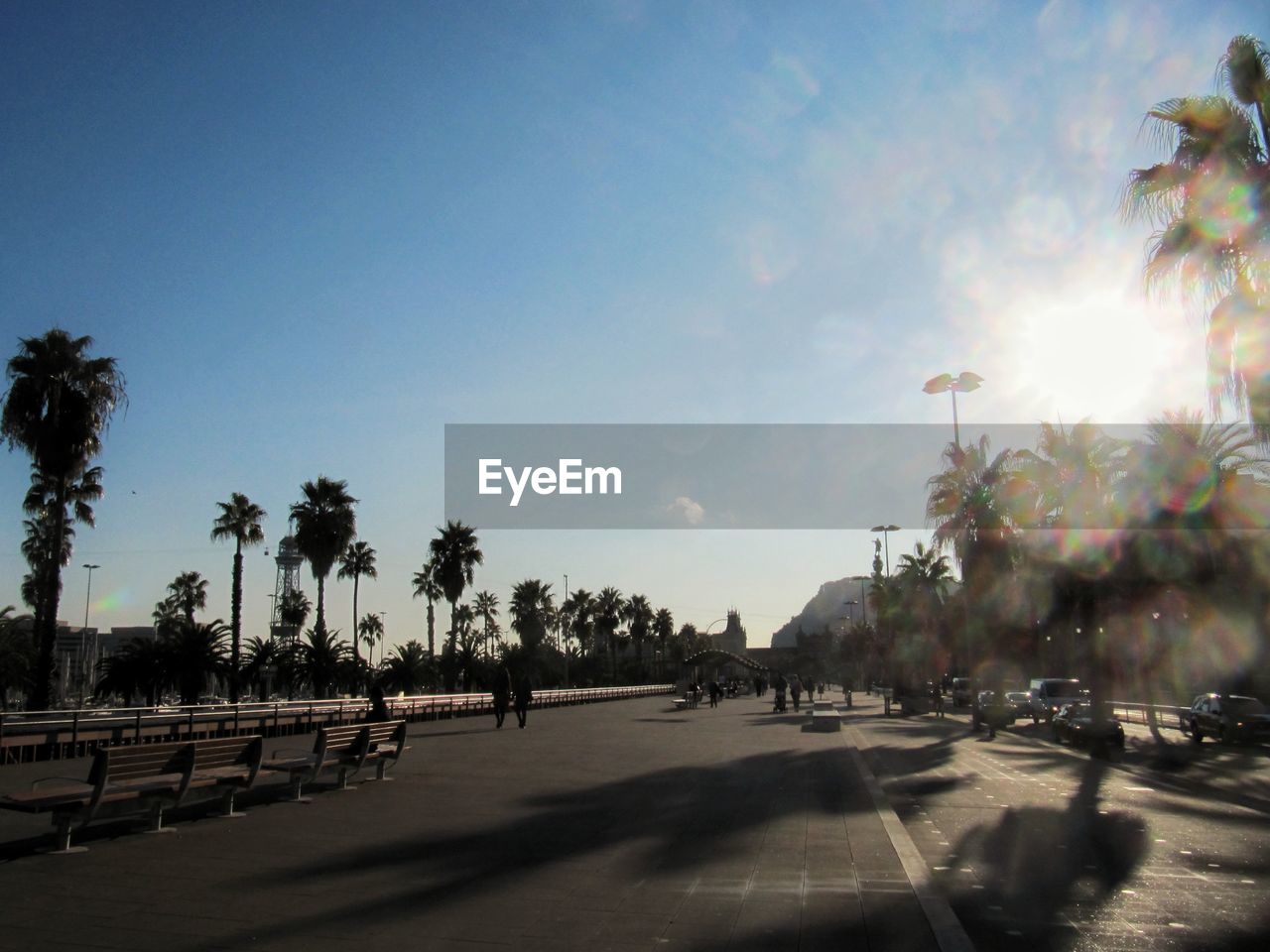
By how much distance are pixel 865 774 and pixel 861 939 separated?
1114 centimetres

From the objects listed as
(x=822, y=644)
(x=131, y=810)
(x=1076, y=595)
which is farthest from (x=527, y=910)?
(x=822, y=644)

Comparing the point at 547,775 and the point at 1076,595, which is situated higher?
the point at 1076,595

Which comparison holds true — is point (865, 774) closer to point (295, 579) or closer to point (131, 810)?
point (131, 810)

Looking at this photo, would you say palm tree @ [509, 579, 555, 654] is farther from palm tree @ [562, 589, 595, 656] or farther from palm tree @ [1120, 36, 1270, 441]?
palm tree @ [1120, 36, 1270, 441]

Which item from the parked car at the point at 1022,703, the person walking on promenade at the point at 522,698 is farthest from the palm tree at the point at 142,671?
the parked car at the point at 1022,703

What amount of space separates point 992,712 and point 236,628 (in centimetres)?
3324

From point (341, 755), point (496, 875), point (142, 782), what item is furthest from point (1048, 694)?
point (142, 782)

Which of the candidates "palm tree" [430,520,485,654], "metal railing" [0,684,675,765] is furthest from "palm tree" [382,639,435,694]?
"metal railing" [0,684,675,765]

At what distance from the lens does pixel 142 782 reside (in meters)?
9.38

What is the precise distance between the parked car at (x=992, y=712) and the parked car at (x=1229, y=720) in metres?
5.84

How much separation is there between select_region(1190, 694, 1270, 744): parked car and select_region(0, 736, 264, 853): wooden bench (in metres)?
26.5

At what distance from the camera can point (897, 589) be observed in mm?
66312

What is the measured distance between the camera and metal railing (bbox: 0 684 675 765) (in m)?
17.8

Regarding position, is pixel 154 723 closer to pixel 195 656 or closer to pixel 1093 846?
pixel 1093 846
